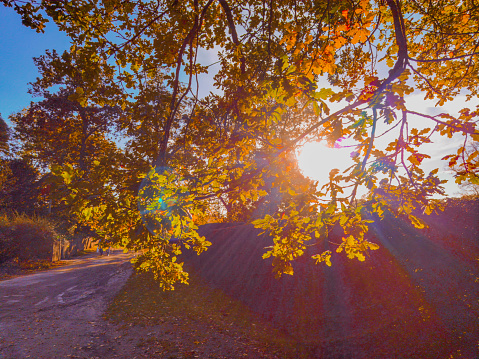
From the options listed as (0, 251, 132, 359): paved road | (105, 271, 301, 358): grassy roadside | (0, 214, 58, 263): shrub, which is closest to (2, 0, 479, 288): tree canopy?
(105, 271, 301, 358): grassy roadside

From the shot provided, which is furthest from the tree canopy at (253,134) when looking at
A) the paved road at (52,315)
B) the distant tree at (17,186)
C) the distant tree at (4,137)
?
the distant tree at (4,137)

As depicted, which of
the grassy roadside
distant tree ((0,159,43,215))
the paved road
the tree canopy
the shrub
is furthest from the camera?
distant tree ((0,159,43,215))

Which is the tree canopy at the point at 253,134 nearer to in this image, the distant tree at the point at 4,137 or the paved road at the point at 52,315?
the paved road at the point at 52,315

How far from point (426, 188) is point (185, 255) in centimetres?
1737

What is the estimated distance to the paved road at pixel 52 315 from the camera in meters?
5.88

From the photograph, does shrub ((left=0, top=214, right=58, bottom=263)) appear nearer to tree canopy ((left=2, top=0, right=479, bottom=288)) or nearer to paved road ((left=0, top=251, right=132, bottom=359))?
paved road ((left=0, top=251, right=132, bottom=359))

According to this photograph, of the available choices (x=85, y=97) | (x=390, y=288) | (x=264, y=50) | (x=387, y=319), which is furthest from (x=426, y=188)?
(x=390, y=288)

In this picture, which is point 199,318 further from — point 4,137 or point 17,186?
point 4,137

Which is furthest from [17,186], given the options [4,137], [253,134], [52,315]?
[253,134]

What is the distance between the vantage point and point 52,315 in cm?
810

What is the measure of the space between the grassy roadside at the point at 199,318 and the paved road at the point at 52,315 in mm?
882

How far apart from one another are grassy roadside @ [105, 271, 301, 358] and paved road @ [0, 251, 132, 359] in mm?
882

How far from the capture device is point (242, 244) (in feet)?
40.8

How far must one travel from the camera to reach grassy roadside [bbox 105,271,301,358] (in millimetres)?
6645
